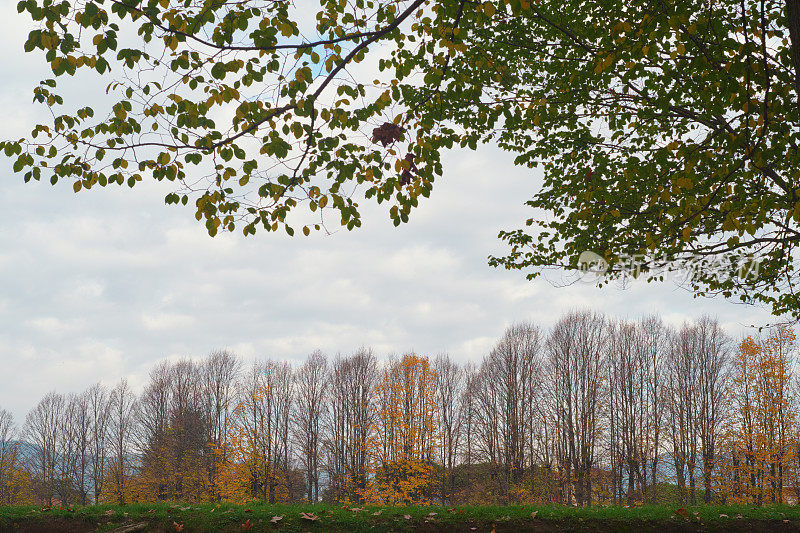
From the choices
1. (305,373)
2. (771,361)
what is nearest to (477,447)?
(305,373)

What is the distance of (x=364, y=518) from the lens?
921 cm

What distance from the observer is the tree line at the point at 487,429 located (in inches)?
1139

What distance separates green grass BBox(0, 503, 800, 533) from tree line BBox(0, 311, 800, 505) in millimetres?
14600

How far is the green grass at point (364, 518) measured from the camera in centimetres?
896

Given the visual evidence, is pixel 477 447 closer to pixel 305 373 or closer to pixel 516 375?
pixel 516 375

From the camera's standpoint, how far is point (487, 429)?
37.8 meters

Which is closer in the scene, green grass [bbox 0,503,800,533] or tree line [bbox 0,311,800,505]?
green grass [bbox 0,503,800,533]

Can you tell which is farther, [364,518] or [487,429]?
[487,429]

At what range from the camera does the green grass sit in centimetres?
896

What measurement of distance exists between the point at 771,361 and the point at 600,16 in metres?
28.4

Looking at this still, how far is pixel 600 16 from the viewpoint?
27.5ft

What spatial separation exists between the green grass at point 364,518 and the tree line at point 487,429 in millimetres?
14600

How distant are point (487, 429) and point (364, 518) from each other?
3047cm

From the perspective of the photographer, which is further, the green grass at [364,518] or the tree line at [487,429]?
the tree line at [487,429]
